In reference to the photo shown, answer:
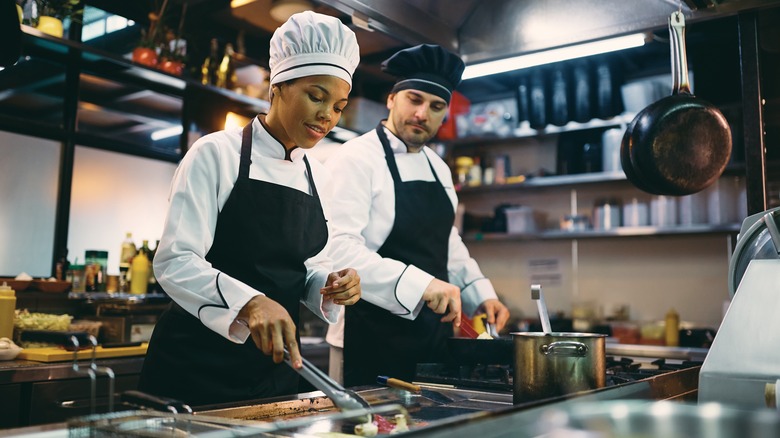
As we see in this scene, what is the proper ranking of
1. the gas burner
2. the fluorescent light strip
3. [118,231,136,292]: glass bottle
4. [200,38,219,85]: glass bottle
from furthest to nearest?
the fluorescent light strip, [200,38,219,85]: glass bottle, [118,231,136,292]: glass bottle, the gas burner

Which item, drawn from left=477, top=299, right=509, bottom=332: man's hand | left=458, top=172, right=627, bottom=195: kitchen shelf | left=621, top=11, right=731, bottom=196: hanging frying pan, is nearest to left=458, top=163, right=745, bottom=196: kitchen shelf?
left=458, top=172, right=627, bottom=195: kitchen shelf

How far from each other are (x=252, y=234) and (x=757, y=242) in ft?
3.98

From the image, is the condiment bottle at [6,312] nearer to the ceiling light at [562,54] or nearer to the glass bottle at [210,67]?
the glass bottle at [210,67]

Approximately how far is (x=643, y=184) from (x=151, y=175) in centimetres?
289

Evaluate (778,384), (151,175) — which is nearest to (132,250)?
(151,175)

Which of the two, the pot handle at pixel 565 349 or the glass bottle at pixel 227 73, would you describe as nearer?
the pot handle at pixel 565 349

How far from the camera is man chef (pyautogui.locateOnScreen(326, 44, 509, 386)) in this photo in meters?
2.14

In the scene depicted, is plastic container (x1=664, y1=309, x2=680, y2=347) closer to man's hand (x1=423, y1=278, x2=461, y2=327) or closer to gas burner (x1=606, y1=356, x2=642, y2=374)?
gas burner (x1=606, y1=356, x2=642, y2=374)

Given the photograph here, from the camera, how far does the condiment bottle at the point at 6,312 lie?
9.04 ft

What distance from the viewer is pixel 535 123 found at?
4.73m

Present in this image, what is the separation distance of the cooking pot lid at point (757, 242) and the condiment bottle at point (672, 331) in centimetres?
278

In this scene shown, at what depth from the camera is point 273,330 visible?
1.36 metres

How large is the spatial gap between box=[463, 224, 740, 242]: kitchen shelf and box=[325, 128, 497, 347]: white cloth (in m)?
2.18

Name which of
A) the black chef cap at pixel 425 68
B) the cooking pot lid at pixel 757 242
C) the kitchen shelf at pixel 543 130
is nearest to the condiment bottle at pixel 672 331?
the kitchen shelf at pixel 543 130
